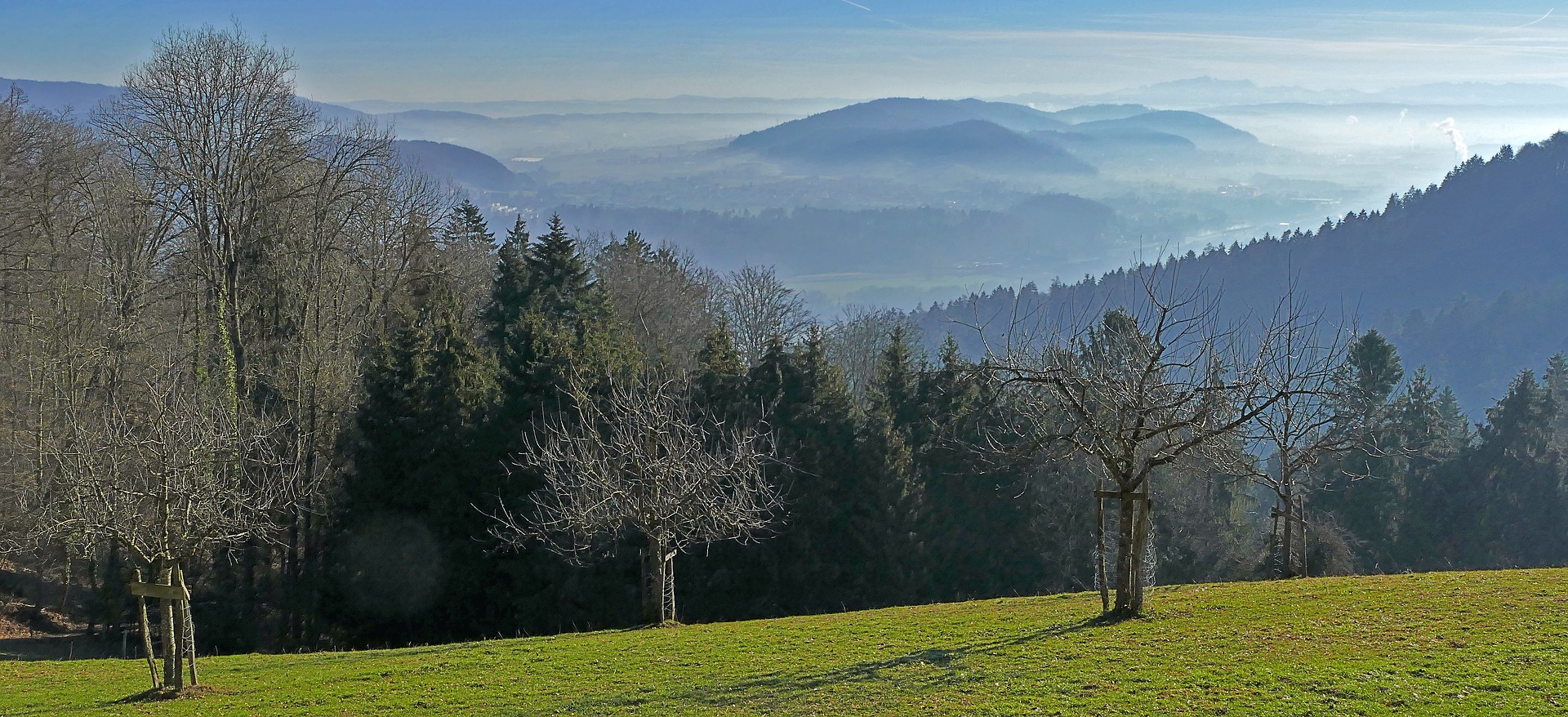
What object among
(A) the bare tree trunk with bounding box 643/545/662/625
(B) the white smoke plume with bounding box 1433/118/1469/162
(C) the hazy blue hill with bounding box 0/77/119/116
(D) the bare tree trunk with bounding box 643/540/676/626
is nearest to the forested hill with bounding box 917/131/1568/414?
(B) the white smoke plume with bounding box 1433/118/1469/162

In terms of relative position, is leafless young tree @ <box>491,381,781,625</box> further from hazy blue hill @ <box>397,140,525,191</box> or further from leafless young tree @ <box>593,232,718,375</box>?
hazy blue hill @ <box>397,140,525,191</box>

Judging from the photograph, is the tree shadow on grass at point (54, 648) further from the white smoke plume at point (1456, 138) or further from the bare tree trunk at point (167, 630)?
the white smoke plume at point (1456, 138)

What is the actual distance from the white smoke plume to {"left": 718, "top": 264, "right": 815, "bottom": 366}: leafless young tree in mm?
148990

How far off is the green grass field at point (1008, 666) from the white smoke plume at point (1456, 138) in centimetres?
18135

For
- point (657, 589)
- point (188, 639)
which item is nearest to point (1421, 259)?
point (657, 589)

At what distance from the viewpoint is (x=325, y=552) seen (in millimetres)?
34000

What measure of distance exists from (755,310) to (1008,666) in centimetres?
4876

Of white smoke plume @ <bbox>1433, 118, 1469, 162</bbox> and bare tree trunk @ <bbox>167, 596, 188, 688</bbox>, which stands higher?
white smoke plume @ <bbox>1433, 118, 1469, 162</bbox>

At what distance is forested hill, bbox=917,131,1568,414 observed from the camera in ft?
465

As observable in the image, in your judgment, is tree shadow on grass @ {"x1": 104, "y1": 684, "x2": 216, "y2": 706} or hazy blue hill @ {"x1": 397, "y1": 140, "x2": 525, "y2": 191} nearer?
tree shadow on grass @ {"x1": 104, "y1": 684, "x2": 216, "y2": 706}

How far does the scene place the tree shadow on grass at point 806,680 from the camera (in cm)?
1396

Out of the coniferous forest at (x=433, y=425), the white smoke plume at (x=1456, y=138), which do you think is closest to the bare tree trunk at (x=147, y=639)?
the coniferous forest at (x=433, y=425)

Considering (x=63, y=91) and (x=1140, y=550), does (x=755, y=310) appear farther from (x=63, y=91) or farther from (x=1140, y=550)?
(x=63, y=91)

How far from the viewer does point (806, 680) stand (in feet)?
49.0
